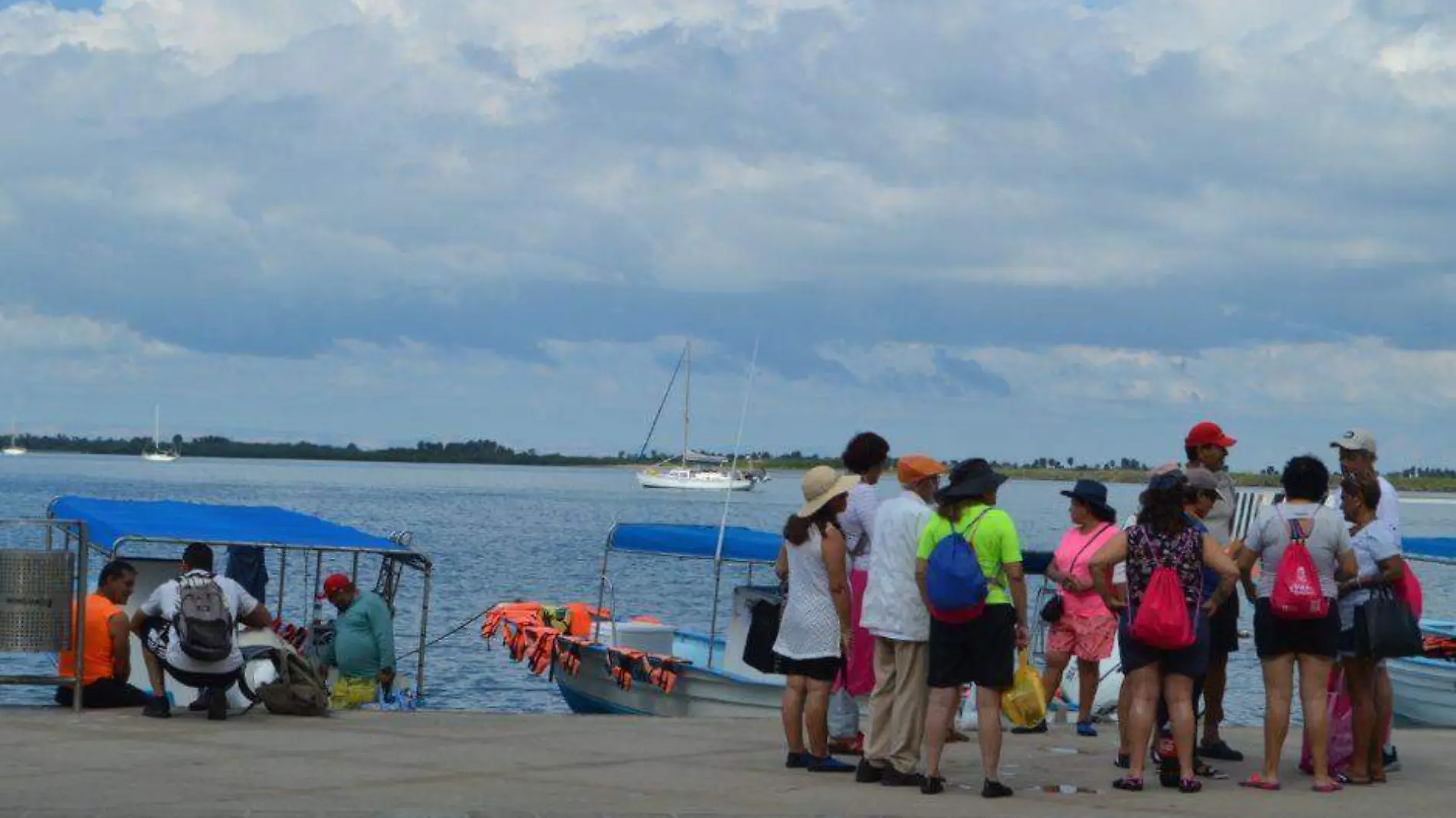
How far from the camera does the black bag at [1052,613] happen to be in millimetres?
12595

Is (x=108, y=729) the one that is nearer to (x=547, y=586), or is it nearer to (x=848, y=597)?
(x=848, y=597)

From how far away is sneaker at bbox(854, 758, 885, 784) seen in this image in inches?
408

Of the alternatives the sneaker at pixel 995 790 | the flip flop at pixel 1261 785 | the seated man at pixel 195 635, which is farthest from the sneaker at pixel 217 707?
the flip flop at pixel 1261 785

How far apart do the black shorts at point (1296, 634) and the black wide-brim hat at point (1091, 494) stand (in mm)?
1807

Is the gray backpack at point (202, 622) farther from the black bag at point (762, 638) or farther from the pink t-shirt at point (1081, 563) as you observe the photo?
the pink t-shirt at point (1081, 563)

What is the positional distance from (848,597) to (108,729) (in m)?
4.85

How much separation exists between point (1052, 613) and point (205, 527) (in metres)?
7.44

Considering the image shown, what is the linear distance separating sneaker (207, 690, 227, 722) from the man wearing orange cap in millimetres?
4524

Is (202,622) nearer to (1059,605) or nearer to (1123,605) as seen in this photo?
(1059,605)

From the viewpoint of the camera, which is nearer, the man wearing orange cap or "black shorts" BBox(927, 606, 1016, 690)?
"black shorts" BBox(927, 606, 1016, 690)

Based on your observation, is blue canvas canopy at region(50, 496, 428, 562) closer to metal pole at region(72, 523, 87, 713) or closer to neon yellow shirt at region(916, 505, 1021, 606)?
metal pole at region(72, 523, 87, 713)

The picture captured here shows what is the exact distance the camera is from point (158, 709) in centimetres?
1254

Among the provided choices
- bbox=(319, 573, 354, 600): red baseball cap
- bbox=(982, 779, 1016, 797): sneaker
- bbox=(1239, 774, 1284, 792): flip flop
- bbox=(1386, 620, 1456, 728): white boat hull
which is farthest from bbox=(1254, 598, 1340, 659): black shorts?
bbox=(1386, 620, 1456, 728): white boat hull

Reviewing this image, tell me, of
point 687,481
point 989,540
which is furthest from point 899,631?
point 687,481
